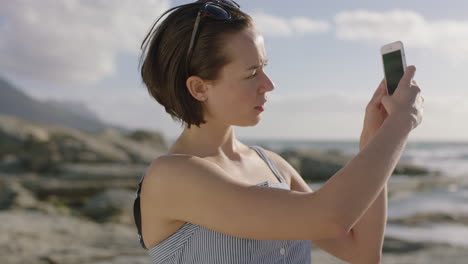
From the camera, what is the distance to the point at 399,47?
5.81 feet

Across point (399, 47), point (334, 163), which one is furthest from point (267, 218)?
point (334, 163)

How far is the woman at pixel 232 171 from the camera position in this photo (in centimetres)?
150

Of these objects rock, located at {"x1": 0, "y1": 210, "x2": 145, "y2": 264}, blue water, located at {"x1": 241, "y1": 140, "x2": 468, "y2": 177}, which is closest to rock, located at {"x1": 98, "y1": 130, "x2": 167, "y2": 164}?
rock, located at {"x1": 0, "y1": 210, "x2": 145, "y2": 264}

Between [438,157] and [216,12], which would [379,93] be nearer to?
[216,12]

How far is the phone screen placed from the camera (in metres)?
1.74

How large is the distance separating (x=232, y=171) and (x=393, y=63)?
0.75 meters

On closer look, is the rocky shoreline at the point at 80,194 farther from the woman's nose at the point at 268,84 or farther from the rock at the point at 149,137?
the woman's nose at the point at 268,84

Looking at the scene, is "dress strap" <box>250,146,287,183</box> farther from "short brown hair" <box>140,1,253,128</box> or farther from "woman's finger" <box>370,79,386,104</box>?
"woman's finger" <box>370,79,386,104</box>

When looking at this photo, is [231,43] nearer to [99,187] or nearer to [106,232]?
[106,232]

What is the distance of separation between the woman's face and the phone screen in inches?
16.9

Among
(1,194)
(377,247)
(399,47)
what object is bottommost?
(1,194)

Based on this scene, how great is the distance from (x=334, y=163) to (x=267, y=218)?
21402 mm

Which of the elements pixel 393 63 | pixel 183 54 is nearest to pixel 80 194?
pixel 183 54

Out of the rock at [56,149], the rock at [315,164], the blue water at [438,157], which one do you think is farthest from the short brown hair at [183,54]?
the blue water at [438,157]
